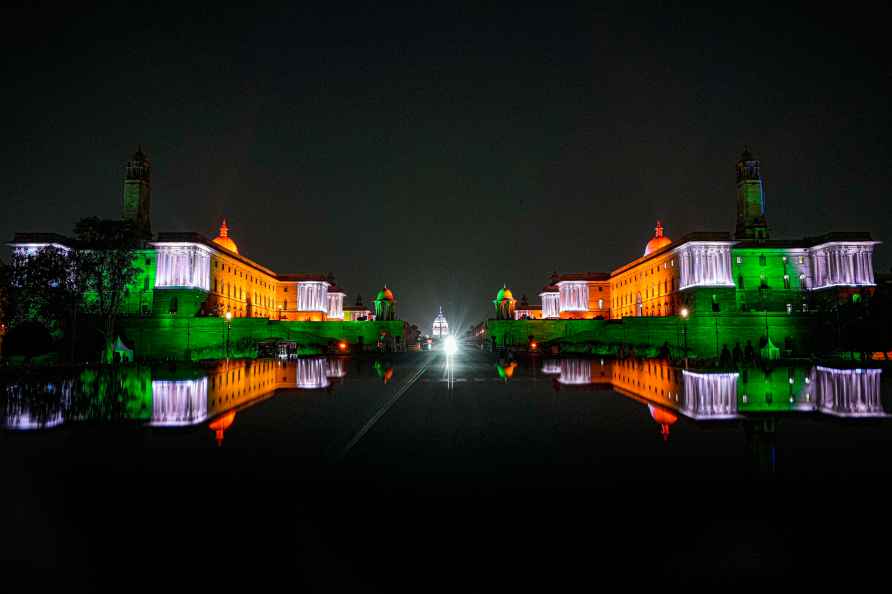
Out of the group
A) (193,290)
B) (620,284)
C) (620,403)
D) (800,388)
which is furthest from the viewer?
(620,284)

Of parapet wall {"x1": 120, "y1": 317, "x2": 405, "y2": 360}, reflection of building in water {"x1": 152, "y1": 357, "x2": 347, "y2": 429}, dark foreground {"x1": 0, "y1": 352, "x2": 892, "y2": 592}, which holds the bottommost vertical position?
dark foreground {"x1": 0, "y1": 352, "x2": 892, "y2": 592}

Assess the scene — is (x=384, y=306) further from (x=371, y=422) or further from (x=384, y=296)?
(x=371, y=422)

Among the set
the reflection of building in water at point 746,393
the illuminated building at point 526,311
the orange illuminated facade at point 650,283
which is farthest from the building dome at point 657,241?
the reflection of building in water at point 746,393

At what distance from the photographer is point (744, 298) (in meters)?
64.8

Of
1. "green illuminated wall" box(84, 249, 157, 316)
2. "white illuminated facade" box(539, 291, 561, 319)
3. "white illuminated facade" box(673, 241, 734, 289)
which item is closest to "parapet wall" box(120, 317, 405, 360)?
"green illuminated wall" box(84, 249, 157, 316)

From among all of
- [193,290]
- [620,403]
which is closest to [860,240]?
[620,403]

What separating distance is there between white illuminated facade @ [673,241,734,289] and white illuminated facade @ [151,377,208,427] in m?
57.5

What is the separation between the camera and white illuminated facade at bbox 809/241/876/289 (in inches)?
2480

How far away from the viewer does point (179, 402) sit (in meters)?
15.0

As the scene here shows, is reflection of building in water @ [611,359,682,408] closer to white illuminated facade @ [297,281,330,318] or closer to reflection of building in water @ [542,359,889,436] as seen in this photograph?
reflection of building in water @ [542,359,889,436]

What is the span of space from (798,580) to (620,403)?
10852 mm

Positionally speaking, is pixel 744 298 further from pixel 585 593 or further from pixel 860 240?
pixel 585 593

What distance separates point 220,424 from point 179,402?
4.40 meters

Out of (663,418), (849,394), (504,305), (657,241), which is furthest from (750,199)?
(663,418)
